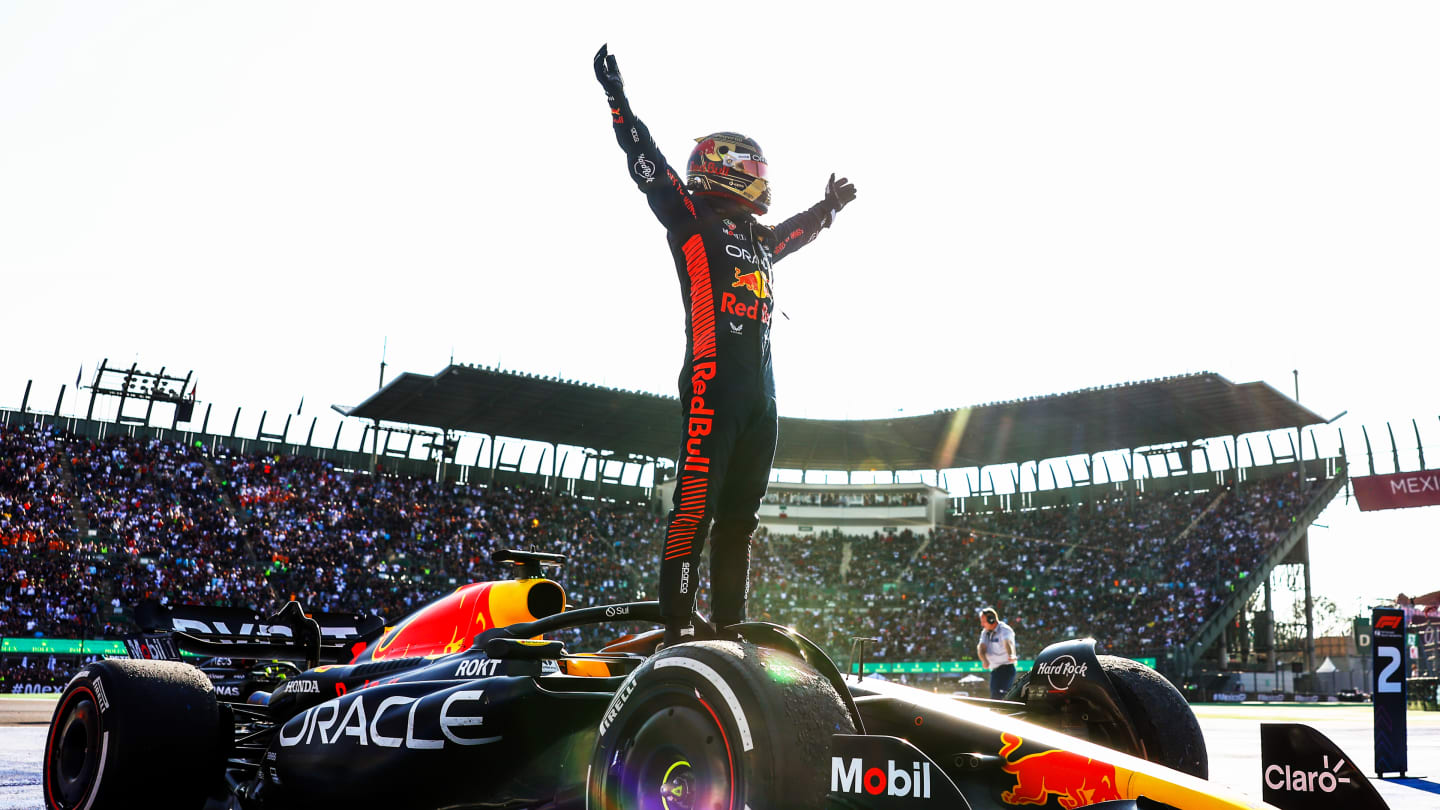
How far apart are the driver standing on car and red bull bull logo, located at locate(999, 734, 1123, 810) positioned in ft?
32.7

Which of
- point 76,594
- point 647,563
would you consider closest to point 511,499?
point 647,563

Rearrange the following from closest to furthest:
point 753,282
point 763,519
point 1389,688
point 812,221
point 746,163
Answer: point 753,282, point 746,163, point 812,221, point 1389,688, point 763,519

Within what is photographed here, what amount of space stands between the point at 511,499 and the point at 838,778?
39.1 meters

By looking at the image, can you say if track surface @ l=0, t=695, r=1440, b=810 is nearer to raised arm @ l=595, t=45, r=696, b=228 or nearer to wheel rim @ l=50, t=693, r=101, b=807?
wheel rim @ l=50, t=693, r=101, b=807

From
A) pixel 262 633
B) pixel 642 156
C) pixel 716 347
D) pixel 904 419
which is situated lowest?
pixel 262 633

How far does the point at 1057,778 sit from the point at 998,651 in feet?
34.3

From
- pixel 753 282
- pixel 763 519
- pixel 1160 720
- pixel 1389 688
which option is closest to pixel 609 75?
pixel 753 282

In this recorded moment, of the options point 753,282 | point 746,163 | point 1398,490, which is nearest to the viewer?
point 753,282

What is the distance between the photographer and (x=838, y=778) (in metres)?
A: 2.46

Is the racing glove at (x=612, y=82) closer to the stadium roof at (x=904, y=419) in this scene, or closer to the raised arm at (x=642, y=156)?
the raised arm at (x=642, y=156)

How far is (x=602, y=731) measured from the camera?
2795 millimetres

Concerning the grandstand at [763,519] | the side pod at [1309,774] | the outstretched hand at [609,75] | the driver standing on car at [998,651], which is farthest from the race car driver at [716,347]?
the grandstand at [763,519]

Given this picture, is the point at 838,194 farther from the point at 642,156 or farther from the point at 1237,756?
the point at 1237,756

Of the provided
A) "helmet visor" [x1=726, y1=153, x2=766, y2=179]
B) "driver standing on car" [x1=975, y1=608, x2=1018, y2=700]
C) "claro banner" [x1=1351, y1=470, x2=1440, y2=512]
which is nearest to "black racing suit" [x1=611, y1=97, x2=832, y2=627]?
"helmet visor" [x1=726, y1=153, x2=766, y2=179]
